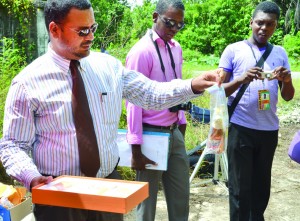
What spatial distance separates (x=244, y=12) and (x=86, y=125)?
26.2 m

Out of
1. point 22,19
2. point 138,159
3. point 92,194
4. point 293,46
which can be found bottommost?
point 138,159

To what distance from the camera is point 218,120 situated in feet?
8.56

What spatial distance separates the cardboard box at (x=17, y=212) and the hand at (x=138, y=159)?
84 centimetres

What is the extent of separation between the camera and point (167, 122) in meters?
3.43

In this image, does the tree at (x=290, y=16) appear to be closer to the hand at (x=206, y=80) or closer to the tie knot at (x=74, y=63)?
the hand at (x=206, y=80)

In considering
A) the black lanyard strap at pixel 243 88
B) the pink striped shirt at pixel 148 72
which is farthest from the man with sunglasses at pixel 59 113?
the black lanyard strap at pixel 243 88

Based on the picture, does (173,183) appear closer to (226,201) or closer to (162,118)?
(162,118)

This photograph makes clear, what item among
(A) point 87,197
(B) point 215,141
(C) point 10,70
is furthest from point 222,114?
(C) point 10,70

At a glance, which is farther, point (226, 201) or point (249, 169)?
point (226, 201)

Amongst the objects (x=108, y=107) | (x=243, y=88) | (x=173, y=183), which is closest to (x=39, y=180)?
(x=108, y=107)

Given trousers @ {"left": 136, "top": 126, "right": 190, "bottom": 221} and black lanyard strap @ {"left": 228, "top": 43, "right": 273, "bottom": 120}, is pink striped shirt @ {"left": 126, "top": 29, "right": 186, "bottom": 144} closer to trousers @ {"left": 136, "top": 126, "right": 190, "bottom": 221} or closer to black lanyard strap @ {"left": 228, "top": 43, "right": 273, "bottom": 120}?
trousers @ {"left": 136, "top": 126, "right": 190, "bottom": 221}

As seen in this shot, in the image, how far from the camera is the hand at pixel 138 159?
3.35 metres

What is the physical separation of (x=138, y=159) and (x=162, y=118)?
1.17ft

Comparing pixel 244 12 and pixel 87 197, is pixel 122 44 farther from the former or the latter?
pixel 244 12
